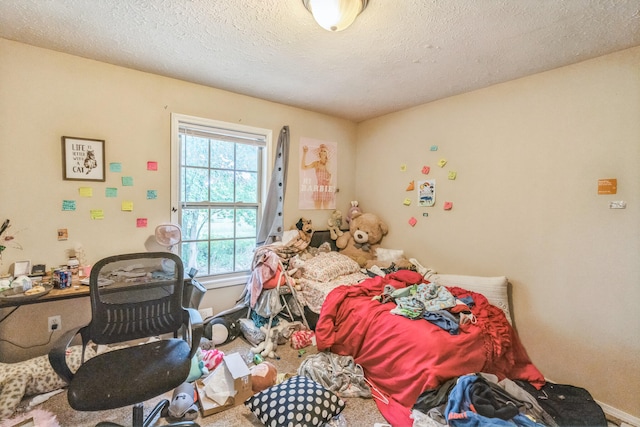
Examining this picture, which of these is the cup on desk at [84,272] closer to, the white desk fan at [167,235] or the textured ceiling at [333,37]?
the white desk fan at [167,235]

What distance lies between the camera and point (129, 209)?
240cm

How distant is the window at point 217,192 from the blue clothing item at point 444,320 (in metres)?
1.85

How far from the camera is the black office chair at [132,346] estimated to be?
1.29 meters

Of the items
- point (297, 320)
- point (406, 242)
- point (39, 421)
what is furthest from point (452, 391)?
point (39, 421)

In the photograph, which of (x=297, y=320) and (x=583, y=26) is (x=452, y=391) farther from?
(x=583, y=26)

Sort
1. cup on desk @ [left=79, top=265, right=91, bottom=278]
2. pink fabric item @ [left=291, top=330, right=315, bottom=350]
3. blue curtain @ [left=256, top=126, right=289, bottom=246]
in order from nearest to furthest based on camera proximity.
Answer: cup on desk @ [left=79, top=265, right=91, bottom=278], pink fabric item @ [left=291, top=330, right=315, bottom=350], blue curtain @ [left=256, top=126, right=289, bottom=246]

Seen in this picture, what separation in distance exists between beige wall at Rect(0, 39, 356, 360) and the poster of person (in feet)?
6.99

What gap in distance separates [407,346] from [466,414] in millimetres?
471

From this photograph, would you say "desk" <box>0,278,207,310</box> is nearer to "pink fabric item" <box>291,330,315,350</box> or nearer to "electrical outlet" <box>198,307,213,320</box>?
"electrical outlet" <box>198,307,213,320</box>

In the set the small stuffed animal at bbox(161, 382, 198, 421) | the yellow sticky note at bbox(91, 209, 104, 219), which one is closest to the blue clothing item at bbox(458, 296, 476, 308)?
the small stuffed animal at bbox(161, 382, 198, 421)

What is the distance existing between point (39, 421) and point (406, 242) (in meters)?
3.08

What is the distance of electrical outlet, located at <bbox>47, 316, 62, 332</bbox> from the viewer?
85.2 inches

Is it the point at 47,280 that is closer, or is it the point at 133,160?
the point at 47,280

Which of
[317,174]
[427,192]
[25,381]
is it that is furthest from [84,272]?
[427,192]
